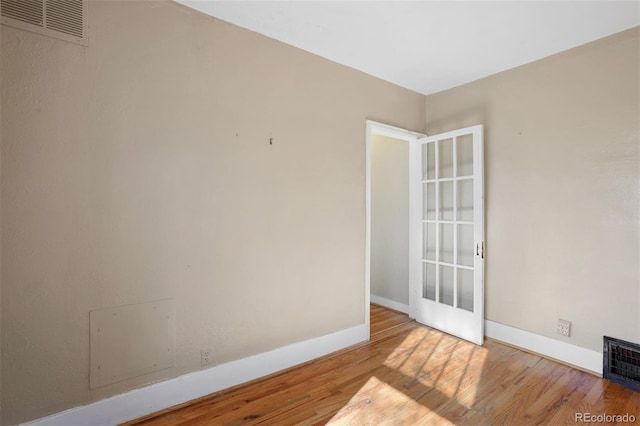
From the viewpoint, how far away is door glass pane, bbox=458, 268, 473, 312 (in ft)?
11.1

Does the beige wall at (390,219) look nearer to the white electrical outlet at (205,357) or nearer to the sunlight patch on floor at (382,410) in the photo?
the sunlight patch on floor at (382,410)

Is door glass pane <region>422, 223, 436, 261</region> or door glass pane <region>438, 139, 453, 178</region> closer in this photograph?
door glass pane <region>438, 139, 453, 178</region>

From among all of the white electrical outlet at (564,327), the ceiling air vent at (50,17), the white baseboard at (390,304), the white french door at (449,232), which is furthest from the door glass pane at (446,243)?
the ceiling air vent at (50,17)

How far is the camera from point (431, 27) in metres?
2.41

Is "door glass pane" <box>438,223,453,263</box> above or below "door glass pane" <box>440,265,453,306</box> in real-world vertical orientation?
above

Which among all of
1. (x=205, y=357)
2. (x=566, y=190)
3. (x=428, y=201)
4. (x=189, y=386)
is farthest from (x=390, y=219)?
(x=189, y=386)

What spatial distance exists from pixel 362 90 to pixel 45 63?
2.47 metres

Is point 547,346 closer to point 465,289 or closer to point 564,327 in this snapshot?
point 564,327

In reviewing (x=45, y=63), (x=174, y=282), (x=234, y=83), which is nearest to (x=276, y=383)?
(x=174, y=282)

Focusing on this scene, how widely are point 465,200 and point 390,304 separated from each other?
174 centimetres

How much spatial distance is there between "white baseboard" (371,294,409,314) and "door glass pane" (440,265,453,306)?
1.97 feet

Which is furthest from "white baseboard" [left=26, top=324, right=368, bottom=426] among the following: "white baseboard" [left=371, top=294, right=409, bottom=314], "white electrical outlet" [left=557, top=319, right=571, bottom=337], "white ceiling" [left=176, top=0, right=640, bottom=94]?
"white ceiling" [left=176, top=0, right=640, bottom=94]

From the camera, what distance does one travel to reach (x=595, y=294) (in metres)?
2.58

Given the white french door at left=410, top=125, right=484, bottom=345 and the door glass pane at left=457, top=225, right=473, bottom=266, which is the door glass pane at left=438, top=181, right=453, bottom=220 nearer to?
the white french door at left=410, top=125, right=484, bottom=345
